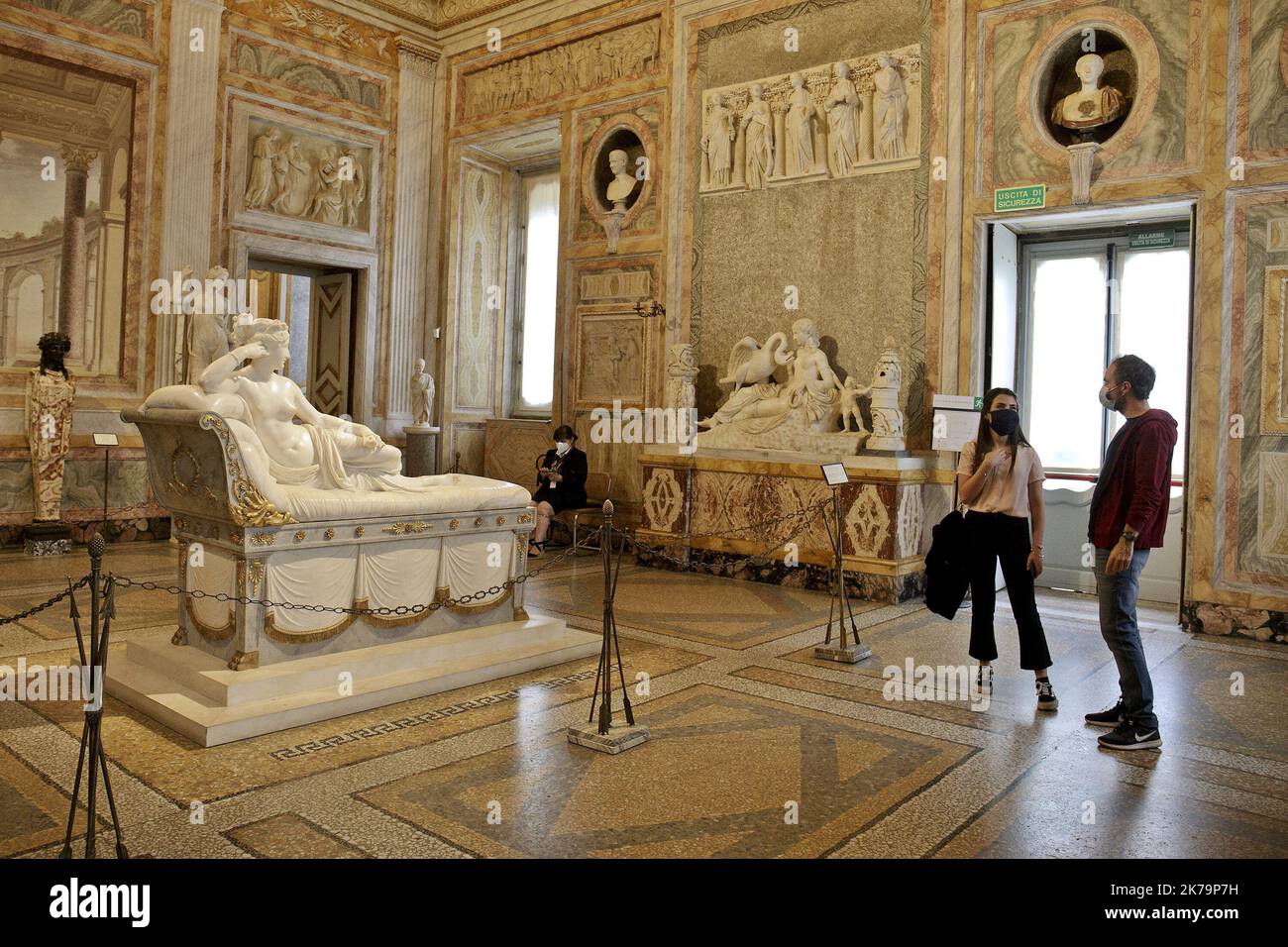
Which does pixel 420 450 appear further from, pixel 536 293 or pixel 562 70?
pixel 562 70

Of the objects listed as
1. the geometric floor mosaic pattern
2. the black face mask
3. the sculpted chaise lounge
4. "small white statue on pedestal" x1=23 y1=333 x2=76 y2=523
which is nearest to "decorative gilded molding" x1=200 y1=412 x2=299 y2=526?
the sculpted chaise lounge

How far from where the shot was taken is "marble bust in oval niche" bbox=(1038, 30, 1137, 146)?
8211mm

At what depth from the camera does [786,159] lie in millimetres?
10008

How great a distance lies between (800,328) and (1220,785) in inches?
238

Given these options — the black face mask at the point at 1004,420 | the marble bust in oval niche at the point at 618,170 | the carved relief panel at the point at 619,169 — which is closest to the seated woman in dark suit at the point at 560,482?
the carved relief panel at the point at 619,169

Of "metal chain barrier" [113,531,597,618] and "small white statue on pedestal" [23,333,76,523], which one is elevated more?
"small white statue on pedestal" [23,333,76,523]

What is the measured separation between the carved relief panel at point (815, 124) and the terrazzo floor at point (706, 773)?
210 inches

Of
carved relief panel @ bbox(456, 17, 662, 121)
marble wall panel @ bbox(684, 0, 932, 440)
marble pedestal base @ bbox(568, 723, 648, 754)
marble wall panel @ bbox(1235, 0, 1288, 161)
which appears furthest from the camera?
carved relief panel @ bbox(456, 17, 662, 121)

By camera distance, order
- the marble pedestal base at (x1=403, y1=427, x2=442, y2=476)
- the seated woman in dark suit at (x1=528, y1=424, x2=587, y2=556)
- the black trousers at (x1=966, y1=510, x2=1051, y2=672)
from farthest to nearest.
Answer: the marble pedestal base at (x1=403, y1=427, x2=442, y2=476) → the seated woman in dark suit at (x1=528, y1=424, x2=587, y2=556) → the black trousers at (x1=966, y1=510, x2=1051, y2=672)

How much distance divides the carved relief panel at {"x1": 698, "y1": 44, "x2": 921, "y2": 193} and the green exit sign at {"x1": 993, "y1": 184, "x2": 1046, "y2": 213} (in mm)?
952

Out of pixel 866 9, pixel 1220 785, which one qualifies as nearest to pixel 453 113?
→ pixel 866 9

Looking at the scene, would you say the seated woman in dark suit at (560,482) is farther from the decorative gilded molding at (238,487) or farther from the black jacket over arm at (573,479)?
the decorative gilded molding at (238,487)

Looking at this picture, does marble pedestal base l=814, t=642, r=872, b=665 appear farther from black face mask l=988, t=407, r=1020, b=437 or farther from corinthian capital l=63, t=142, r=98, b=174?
Answer: corinthian capital l=63, t=142, r=98, b=174

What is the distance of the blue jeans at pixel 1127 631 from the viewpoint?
448 centimetres
